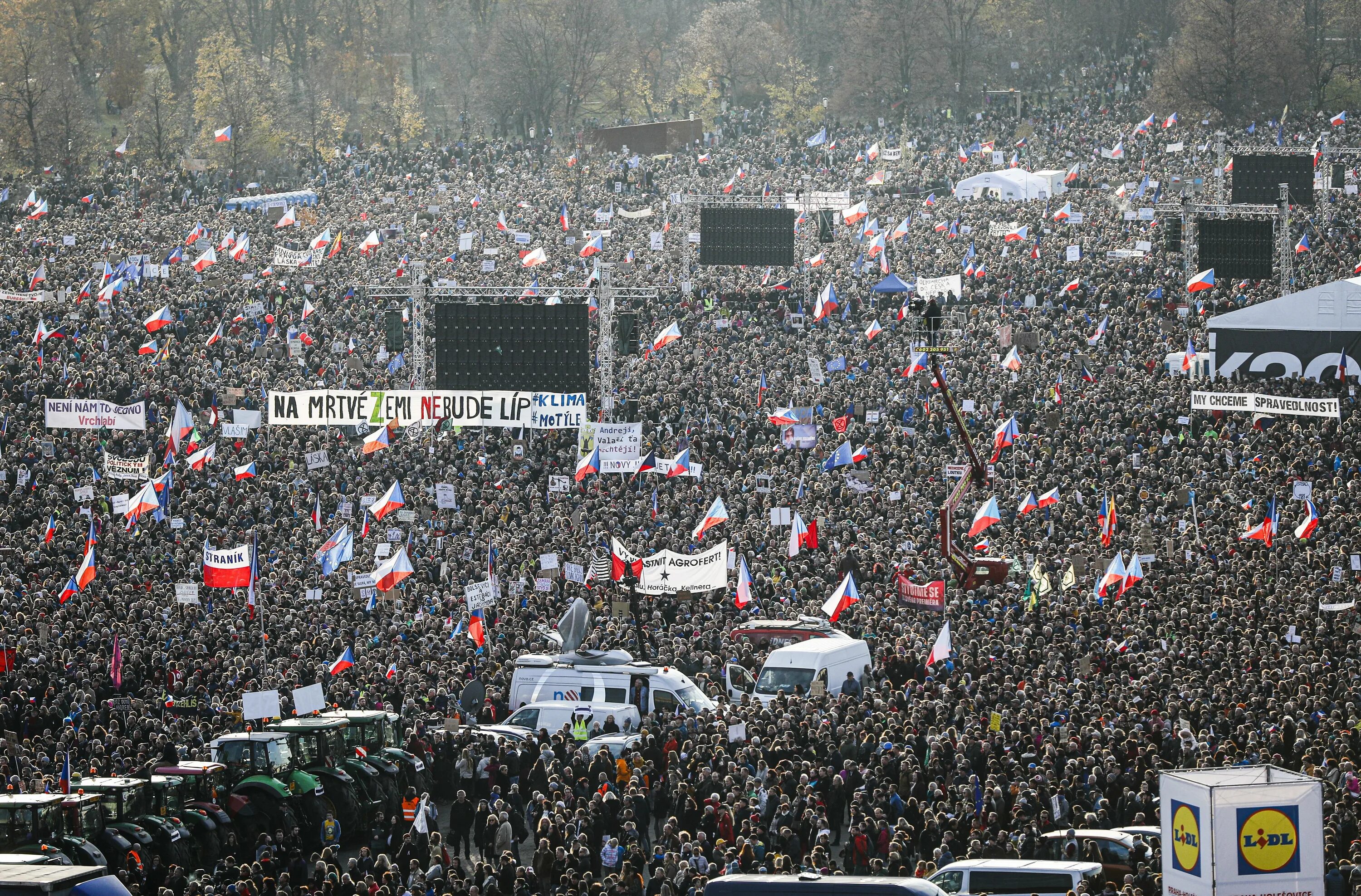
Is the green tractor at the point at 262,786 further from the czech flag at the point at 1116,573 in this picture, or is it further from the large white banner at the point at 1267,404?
the large white banner at the point at 1267,404

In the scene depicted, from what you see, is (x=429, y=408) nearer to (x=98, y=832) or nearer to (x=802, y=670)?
(x=802, y=670)

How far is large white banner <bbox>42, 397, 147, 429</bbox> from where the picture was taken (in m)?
39.2

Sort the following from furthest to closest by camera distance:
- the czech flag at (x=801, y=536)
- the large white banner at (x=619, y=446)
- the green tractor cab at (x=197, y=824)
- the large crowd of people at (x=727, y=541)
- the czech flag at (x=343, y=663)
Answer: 1. the large white banner at (x=619, y=446)
2. the czech flag at (x=801, y=536)
3. the czech flag at (x=343, y=663)
4. the large crowd of people at (x=727, y=541)
5. the green tractor cab at (x=197, y=824)

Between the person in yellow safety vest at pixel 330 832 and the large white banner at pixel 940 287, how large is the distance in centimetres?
2882

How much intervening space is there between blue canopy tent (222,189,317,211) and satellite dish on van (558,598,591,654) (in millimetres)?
43228

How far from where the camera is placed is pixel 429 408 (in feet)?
131

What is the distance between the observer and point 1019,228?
177 ft

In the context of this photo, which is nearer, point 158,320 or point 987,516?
point 987,516

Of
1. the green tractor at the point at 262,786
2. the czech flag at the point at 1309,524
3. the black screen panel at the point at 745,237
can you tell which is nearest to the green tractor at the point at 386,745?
the green tractor at the point at 262,786

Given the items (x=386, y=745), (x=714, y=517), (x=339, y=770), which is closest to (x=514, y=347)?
(x=714, y=517)

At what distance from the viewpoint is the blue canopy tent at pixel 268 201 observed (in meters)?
69.5

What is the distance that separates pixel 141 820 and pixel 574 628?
979 cm

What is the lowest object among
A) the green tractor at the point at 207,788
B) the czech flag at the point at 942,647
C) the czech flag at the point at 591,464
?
the czech flag at the point at 942,647

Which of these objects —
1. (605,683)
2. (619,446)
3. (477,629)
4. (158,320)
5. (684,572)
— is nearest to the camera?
(605,683)
